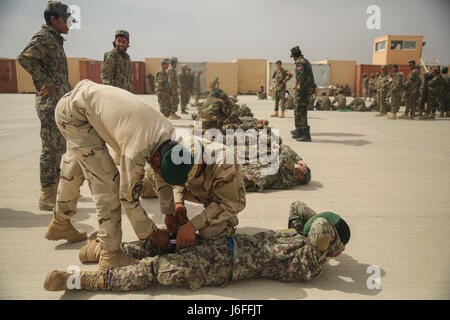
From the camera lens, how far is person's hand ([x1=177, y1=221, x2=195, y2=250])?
2.16 metres

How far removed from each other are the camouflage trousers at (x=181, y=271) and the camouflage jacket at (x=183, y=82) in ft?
36.0

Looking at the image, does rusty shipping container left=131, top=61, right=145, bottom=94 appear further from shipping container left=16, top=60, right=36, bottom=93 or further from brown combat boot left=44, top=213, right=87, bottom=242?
brown combat boot left=44, top=213, right=87, bottom=242

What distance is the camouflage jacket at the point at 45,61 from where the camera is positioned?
3.29 meters

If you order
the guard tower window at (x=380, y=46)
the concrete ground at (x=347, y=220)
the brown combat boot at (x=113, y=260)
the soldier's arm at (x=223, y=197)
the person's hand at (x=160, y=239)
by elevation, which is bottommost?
the concrete ground at (x=347, y=220)

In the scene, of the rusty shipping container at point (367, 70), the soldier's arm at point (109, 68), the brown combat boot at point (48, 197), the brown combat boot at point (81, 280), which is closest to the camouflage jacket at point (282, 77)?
the soldier's arm at point (109, 68)

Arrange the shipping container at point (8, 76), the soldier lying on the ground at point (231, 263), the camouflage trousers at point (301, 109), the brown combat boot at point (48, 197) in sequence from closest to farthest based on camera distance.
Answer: the soldier lying on the ground at point (231, 263), the brown combat boot at point (48, 197), the camouflage trousers at point (301, 109), the shipping container at point (8, 76)

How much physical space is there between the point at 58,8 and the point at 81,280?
274 cm

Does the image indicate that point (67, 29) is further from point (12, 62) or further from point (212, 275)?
point (12, 62)

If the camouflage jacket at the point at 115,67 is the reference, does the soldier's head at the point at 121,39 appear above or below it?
above

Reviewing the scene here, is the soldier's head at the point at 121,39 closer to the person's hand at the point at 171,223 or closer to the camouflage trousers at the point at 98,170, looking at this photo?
the camouflage trousers at the point at 98,170

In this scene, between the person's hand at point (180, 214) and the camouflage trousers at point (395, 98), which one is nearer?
the person's hand at point (180, 214)

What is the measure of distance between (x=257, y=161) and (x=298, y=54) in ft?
14.0

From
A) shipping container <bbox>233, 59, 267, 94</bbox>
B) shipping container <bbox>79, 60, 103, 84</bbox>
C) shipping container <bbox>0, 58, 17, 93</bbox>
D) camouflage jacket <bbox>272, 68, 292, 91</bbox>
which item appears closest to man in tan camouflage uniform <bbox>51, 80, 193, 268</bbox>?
camouflage jacket <bbox>272, 68, 292, 91</bbox>
